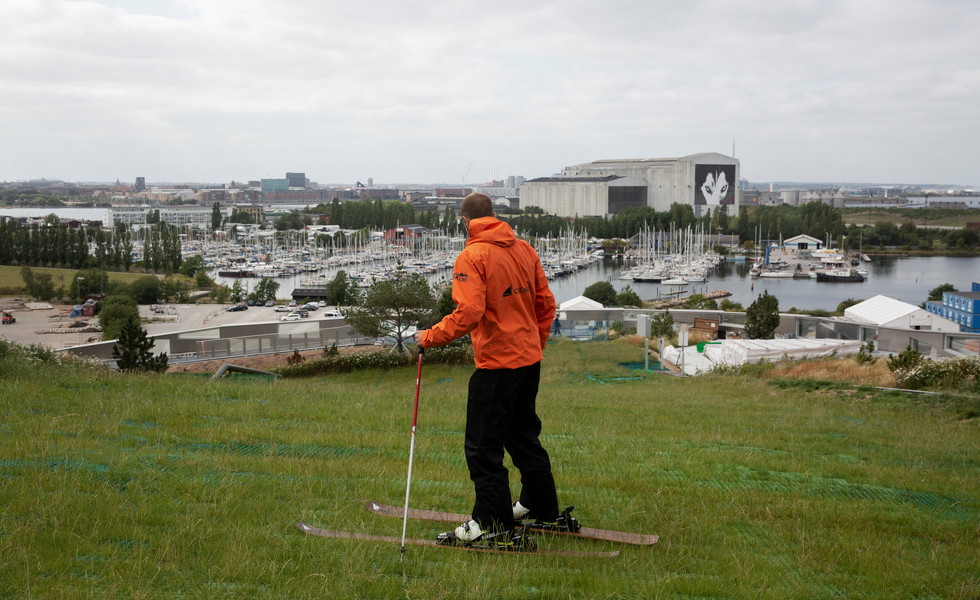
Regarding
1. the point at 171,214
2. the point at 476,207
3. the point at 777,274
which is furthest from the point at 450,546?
the point at 171,214

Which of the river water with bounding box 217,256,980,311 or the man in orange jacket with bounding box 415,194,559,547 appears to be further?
the river water with bounding box 217,256,980,311

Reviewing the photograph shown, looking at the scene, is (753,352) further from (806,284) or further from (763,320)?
(806,284)

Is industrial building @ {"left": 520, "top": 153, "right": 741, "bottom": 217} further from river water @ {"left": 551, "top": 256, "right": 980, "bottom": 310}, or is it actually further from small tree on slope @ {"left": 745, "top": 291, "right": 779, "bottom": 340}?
small tree on slope @ {"left": 745, "top": 291, "right": 779, "bottom": 340}

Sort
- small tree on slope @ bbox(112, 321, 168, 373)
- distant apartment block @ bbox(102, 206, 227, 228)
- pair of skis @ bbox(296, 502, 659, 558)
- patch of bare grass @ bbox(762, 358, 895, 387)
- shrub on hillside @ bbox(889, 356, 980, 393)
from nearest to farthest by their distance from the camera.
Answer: pair of skis @ bbox(296, 502, 659, 558) → shrub on hillside @ bbox(889, 356, 980, 393) → patch of bare grass @ bbox(762, 358, 895, 387) → small tree on slope @ bbox(112, 321, 168, 373) → distant apartment block @ bbox(102, 206, 227, 228)

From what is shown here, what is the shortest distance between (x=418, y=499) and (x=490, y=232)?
153 cm

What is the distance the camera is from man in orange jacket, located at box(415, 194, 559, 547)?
11.4 ft

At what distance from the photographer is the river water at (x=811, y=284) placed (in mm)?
59344

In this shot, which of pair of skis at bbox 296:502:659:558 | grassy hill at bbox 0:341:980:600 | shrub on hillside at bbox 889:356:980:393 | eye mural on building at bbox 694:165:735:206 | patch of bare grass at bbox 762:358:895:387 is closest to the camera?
grassy hill at bbox 0:341:980:600

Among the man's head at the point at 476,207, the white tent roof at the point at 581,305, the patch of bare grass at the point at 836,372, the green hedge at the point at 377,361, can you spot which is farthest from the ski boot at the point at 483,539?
the white tent roof at the point at 581,305

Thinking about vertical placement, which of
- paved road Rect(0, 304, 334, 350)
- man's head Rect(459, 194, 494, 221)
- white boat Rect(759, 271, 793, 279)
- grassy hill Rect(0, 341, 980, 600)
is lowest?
paved road Rect(0, 304, 334, 350)

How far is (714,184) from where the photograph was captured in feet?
433

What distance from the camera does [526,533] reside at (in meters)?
3.60

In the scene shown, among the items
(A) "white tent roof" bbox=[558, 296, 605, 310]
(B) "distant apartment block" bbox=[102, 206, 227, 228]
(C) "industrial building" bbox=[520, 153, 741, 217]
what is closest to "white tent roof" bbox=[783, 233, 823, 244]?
(C) "industrial building" bbox=[520, 153, 741, 217]

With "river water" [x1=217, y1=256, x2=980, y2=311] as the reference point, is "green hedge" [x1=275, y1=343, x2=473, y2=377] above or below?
above
